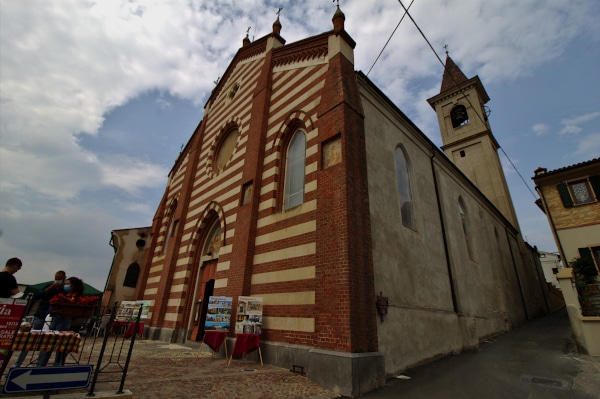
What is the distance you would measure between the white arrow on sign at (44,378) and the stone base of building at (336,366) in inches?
153

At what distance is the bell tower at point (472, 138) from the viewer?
23.7 m

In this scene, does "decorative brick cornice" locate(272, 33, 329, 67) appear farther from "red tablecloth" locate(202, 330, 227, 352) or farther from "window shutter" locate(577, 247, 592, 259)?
"window shutter" locate(577, 247, 592, 259)

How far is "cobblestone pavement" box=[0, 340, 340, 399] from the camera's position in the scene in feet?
14.4

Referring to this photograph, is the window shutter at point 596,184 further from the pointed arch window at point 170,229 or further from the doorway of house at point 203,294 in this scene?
the pointed arch window at point 170,229

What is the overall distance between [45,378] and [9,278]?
2.78 m

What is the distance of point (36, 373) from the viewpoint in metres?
3.06

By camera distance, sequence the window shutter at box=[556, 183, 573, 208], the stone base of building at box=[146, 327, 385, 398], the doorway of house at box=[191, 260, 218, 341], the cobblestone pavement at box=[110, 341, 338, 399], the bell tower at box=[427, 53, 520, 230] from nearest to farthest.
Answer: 1. the cobblestone pavement at box=[110, 341, 338, 399]
2. the stone base of building at box=[146, 327, 385, 398]
3. the doorway of house at box=[191, 260, 218, 341]
4. the window shutter at box=[556, 183, 573, 208]
5. the bell tower at box=[427, 53, 520, 230]

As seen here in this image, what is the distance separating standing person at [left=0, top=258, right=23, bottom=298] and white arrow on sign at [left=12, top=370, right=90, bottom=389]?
2.64 m

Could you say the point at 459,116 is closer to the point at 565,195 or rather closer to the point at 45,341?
the point at 565,195

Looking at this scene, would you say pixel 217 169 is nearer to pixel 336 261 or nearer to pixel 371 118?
pixel 371 118

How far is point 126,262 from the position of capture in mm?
16797

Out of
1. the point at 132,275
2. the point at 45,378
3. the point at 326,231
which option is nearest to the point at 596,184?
the point at 326,231

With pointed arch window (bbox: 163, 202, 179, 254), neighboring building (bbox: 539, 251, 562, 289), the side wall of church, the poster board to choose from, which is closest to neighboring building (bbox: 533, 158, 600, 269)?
the side wall of church

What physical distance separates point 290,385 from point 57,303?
424 cm
